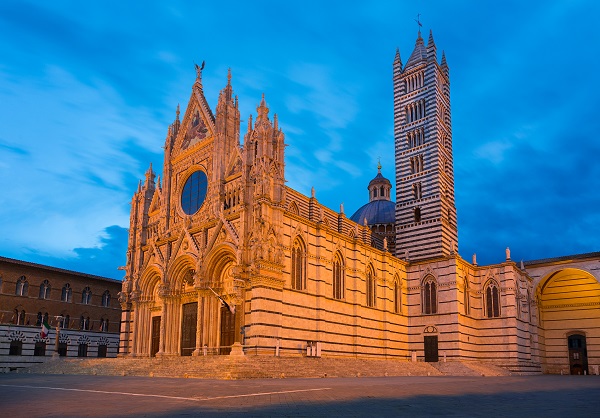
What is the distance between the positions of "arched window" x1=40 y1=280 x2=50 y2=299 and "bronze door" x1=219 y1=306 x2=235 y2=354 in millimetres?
21987

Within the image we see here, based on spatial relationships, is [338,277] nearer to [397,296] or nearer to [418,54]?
[397,296]

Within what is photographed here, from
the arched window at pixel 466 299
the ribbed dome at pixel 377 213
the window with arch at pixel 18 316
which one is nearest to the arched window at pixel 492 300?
the arched window at pixel 466 299

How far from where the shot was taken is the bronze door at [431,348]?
4438cm

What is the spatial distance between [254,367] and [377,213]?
35861 millimetres

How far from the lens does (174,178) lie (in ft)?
142

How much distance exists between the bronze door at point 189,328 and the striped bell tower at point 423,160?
20.4 meters

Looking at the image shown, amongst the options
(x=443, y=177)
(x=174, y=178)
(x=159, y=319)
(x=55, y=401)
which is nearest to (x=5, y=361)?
(x=159, y=319)

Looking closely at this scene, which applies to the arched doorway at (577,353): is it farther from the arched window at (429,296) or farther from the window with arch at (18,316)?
the window with arch at (18,316)

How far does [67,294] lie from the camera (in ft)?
165

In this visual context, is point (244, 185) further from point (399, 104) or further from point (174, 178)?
point (399, 104)

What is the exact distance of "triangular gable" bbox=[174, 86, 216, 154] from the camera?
41344mm

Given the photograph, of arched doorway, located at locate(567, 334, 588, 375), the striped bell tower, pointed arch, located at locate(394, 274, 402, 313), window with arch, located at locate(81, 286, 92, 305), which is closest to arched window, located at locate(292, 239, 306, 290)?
pointed arch, located at locate(394, 274, 402, 313)

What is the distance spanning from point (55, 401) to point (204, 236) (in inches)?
920

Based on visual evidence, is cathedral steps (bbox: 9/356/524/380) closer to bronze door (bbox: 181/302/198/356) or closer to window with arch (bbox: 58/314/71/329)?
bronze door (bbox: 181/302/198/356)
